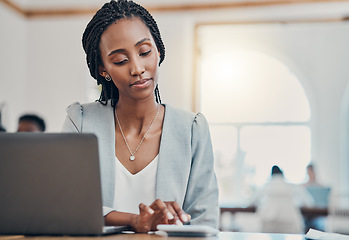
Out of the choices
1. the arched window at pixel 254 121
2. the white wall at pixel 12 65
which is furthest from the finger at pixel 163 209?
the arched window at pixel 254 121

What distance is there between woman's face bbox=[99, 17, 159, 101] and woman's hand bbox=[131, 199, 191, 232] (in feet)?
1.35

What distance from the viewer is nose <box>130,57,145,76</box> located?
1559 millimetres

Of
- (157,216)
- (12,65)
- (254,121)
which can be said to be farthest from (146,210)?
(254,121)

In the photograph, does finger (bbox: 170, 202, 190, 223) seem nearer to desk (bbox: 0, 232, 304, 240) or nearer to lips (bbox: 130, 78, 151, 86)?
desk (bbox: 0, 232, 304, 240)

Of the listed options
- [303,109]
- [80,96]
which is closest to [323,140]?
[303,109]

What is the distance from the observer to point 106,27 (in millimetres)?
1654

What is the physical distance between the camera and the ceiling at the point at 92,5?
6626 millimetres

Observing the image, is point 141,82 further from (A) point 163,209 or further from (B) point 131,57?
(A) point 163,209

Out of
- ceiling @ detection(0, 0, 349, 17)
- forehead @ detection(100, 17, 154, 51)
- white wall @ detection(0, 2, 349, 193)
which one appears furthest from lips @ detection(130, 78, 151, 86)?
ceiling @ detection(0, 0, 349, 17)

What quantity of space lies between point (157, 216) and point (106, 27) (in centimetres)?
65

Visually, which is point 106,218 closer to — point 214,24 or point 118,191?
point 118,191

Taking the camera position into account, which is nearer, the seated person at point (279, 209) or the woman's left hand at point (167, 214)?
the woman's left hand at point (167, 214)

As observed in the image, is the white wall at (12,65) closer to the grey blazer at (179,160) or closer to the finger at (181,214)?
the grey blazer at (179,160)

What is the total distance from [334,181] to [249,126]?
5.73 ft
